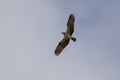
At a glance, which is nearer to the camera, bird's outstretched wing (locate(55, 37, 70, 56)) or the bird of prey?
the bird of prey

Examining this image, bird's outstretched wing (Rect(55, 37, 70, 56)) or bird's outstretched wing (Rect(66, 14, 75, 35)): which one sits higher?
bird's outstretched wing (Rect(66, 14, 75, 35))

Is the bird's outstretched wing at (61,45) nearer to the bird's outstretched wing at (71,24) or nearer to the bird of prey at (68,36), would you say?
the bird of prey at (68,36)

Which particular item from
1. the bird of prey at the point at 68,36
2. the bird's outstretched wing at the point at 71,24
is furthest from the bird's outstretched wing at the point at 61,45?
the bird's outstretched wing at the point at 71,24

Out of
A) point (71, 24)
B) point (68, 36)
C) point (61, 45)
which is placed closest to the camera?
point (71, 24)

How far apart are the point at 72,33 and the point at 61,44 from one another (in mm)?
3459

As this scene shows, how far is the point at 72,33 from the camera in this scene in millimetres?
161375

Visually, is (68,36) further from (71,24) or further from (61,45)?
(61,45)

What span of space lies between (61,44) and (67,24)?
13.3ft

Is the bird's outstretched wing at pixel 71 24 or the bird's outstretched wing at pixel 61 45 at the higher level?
the bird's outstretched wing at pixel 71 24

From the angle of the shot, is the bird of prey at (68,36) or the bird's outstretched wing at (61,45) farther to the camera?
the bird's outstretched wing at (61,45)

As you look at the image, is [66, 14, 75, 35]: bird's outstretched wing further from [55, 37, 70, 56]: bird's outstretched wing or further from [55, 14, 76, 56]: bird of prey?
[55, 37, 70, 56]: bird's outstretched wing

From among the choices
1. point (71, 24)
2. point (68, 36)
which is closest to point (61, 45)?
point (68, 36)

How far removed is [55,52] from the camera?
536 feet

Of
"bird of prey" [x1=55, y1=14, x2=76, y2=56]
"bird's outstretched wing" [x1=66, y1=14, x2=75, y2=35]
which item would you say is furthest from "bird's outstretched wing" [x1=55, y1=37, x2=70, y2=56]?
"bird's outstretched wing" [x1=66, y1=14, x2=75, y2=35]
